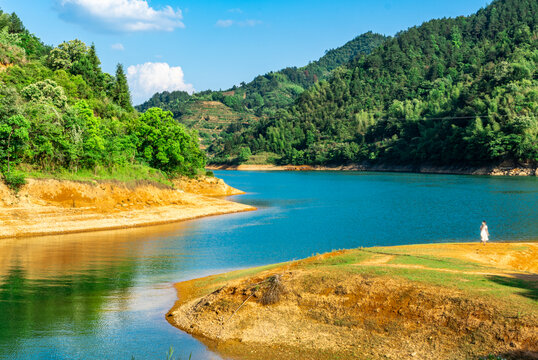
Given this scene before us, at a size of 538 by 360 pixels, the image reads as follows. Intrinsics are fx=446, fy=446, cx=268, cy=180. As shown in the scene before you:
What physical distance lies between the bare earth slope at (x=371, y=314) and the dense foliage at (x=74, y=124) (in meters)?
29.4

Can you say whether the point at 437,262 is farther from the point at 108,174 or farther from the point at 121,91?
the point at 121,91

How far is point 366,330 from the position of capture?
43.3 ft

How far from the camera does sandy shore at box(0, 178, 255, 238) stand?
35.9 m

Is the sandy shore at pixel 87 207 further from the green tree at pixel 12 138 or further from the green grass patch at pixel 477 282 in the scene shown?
the green grass patch at pixel 477 282

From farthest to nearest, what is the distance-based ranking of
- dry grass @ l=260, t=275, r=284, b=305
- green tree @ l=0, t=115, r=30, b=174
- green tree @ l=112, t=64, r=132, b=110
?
green tree @ l=112, t=64, r=132, b=110 < green tree @ l=0, t=115, r=30, b=174 < dry grass @ l=260, t=275, r=284, b=305

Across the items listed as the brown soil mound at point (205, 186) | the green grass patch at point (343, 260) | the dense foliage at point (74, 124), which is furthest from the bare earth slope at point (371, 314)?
the brown soil mound at point (205, 186)

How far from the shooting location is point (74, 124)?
45.4 metres

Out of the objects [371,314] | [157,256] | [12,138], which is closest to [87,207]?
[12,138]

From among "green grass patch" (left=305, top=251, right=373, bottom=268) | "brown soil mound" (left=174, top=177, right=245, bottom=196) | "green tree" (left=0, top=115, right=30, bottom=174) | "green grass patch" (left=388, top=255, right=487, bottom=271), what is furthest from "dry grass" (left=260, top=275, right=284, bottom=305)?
"brown soil mound" (left=174, top=177, right=245, bottom=196)

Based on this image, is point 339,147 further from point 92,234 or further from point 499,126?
point 92,234

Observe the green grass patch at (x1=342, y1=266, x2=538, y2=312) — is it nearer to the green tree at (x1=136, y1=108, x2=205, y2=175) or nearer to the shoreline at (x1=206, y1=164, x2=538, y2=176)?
the green tree at (x1=136, y1=108, x2=205, y2=175)

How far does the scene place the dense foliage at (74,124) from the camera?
40.4 meters

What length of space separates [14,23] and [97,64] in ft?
99.4

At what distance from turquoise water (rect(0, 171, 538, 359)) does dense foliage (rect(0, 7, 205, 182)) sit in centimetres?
1100
